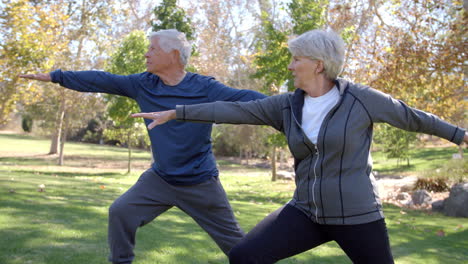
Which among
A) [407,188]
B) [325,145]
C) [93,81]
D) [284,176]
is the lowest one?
[284,176]

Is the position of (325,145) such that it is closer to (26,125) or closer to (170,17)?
(170,17)

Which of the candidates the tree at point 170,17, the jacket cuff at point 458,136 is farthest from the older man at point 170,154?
the tree at point 170,17

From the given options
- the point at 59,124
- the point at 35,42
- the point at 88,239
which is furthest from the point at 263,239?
the point at 59,124

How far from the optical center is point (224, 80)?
111 ft

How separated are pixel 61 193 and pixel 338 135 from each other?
8.54 m

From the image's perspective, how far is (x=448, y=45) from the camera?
39.9 ft

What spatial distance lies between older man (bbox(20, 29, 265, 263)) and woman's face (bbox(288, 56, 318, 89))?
84cm

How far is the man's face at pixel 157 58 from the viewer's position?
167 inches

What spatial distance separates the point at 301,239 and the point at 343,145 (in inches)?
26.3

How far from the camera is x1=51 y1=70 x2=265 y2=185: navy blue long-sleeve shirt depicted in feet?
13.4

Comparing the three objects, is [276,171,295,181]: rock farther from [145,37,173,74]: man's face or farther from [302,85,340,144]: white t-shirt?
[302,85,340,144]: white t-shirt

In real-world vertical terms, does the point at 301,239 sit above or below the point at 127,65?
below

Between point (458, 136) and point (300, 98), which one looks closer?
point (458, 136)

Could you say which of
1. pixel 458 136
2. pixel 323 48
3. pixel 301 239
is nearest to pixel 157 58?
pixel 323 48
